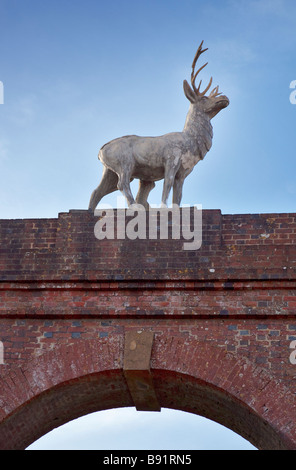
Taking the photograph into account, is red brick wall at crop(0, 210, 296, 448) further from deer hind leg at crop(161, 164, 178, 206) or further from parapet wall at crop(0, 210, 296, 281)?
deer hind leg at crop(161, 164, 178, 206)

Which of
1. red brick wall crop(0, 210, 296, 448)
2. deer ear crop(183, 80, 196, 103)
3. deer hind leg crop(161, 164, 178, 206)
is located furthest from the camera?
deer ear crop(183, 80, 196, 103)

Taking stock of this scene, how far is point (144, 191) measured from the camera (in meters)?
11.7

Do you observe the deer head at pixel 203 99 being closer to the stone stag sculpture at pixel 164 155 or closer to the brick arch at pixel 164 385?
the stone stag sculpture at pixel 164 155

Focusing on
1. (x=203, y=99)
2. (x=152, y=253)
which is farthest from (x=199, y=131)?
(x=152, y=253)

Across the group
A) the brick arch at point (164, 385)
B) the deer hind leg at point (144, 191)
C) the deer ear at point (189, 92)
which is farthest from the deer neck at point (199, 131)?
the brick arch at point (164, 385)

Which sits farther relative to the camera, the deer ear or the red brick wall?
the deer ear

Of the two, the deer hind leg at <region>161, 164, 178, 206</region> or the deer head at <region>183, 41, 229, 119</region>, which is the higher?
the deer head at <region>183, 41, 229, 119</region>

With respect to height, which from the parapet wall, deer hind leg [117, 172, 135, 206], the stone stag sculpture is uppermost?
the stone stag sculpture

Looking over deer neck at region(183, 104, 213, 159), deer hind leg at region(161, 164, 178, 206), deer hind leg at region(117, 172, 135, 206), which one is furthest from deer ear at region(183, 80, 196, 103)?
deer hind leg at region(117, 172, 135, 206)

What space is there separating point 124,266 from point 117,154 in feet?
6.51

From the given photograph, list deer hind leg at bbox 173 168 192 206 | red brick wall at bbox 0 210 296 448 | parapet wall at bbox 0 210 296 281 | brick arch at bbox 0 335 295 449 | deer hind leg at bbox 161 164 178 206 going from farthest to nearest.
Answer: deer hind leg at bbox 173 168 192 206 → deer hind leg at bbox 161 164 178 206 → parapet wall at bbox 0 210 296 281 → red brick wall at bbox 0 210 296 448 → brick arch at bbox 0 335 295 449

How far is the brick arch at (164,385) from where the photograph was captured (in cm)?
914

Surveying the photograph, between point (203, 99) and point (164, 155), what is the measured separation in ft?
4.21

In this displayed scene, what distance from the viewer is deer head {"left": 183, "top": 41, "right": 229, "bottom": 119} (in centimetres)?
1180
